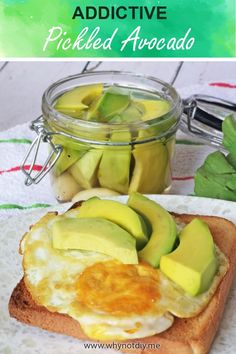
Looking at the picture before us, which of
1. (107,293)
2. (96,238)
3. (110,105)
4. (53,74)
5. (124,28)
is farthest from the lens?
(53,74)

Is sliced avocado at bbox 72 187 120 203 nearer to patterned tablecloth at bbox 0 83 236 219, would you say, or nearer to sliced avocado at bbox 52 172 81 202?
sliced avocado at bbox 52 172 81 202

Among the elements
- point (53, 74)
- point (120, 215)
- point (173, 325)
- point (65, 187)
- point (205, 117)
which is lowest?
point (53, 74)

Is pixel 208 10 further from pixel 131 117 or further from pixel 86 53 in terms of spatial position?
pixel 131 117

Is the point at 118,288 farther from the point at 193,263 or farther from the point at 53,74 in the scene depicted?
the point at 53,74

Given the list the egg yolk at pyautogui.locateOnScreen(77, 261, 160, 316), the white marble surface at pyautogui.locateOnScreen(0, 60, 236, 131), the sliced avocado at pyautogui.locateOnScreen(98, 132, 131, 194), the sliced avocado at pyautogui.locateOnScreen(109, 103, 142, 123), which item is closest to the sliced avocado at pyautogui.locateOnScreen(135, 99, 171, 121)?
the sliced avocado at pyautogui.locateOnScreen(109, 103, 142, 123)

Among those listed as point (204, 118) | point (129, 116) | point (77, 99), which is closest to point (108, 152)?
point (129, 116)

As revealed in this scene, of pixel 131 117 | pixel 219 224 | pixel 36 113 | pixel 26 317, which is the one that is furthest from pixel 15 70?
pixel 26 317

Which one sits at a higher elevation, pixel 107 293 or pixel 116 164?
pixel 107 293
